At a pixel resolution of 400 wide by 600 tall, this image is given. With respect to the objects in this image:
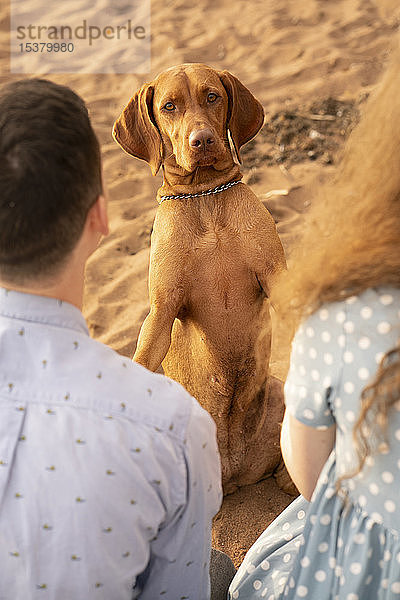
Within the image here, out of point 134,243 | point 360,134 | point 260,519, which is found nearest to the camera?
point 360,134

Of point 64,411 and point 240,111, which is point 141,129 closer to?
point 240,111

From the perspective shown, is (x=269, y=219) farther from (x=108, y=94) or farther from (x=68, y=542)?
(x=108, y=94)

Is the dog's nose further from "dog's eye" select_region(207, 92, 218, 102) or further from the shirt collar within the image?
the shirt collar

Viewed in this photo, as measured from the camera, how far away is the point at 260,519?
2639mm

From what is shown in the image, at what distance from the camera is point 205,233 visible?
2.29 m

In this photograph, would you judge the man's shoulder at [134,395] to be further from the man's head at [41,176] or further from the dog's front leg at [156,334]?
the dog's front leg at [156,334]

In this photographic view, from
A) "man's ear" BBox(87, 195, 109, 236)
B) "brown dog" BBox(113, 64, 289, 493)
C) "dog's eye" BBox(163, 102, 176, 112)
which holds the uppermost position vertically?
"man's ear" BBox(87, 195, 109, 236)

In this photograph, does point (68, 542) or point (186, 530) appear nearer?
point (68, 542)

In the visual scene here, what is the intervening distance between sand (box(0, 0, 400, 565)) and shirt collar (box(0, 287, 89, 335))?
1.62 metres

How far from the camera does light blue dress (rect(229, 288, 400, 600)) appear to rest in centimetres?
122

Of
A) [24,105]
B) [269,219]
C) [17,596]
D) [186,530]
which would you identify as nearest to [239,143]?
[269,219]

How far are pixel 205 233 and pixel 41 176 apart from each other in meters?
1.15

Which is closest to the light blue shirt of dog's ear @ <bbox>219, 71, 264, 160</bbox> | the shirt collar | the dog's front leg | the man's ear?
the shirt collar

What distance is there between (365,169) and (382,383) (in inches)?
15.9
